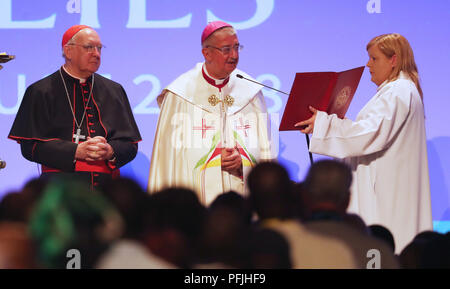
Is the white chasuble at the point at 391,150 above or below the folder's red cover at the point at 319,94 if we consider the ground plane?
below

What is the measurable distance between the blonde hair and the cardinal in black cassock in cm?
206

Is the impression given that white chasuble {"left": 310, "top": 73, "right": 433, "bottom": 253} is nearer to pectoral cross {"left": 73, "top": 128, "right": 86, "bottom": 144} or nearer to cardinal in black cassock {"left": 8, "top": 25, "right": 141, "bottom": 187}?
cardinal in black cassock {"left": 8, "top": 25, "right": 141, "bottom": 187}

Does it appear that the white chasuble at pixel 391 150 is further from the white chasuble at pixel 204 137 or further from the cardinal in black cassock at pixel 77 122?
the cardinal in black cassock at pixel 77 122

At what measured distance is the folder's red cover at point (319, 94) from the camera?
4863 millimetres

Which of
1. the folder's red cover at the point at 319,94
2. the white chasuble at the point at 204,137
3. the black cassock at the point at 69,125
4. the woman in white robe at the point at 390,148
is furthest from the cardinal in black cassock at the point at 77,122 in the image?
the woman in white robe at the point at 390,148

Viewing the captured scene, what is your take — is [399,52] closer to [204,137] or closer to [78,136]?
[204,137]

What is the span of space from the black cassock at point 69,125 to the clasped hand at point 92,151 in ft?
0.18

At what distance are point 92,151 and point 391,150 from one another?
7.27ft

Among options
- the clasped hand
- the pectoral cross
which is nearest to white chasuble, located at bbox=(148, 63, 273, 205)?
the clasped hand

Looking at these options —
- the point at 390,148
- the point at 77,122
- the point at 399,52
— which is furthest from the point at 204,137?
the point at 399,52

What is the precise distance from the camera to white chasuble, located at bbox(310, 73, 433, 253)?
5000mm

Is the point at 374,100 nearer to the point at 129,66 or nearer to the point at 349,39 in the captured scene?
the point at 349,39

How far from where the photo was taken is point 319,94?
5016 mm

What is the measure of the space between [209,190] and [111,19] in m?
2.18
